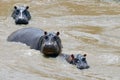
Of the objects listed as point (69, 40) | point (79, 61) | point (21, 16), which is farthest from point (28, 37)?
point (21, 16)

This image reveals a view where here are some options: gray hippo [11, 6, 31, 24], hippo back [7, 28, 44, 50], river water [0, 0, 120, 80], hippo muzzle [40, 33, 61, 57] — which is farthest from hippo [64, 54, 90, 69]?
gray hippo [11, 6, 31, 24]

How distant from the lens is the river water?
8984mm

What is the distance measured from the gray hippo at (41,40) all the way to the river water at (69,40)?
0.19 meters

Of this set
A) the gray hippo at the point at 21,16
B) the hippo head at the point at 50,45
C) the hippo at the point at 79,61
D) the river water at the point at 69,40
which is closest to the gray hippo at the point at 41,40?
the hippo head at the point at 50,45

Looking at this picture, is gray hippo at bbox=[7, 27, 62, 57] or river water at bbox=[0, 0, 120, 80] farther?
gray hippo at bbox=[7, 27, 62, 57]

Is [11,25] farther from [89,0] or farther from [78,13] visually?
[89,0]

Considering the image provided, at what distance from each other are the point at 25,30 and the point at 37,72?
3327mm

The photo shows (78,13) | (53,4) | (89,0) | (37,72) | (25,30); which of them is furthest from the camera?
(89,0)

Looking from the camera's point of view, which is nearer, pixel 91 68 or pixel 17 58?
pixel 91 68

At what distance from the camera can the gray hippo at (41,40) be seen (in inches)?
405

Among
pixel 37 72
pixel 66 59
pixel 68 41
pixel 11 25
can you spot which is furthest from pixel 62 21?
pixel 37 72

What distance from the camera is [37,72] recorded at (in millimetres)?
8992

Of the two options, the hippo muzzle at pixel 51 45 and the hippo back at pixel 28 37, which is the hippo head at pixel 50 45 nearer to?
the hippo muzzle at pixel 51 45

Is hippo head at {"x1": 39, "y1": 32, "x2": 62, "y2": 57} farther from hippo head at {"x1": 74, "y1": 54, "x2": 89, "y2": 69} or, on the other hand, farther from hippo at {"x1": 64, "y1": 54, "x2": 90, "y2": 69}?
hippo head at {"x1": 74, "y1": 54, "x2": 89, "y2": 69}
